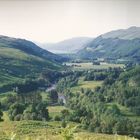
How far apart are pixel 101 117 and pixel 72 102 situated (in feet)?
103

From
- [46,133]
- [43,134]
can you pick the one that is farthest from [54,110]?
[43,134]

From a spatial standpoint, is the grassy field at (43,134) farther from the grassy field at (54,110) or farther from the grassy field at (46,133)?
the grassy field at (54,110)

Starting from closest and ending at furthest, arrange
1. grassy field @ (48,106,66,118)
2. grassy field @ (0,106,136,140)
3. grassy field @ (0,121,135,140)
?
grassy field @ (0,106,136,140) < grassy field @ (0,121,135,140) < grassy field @ (48,106,66,118)

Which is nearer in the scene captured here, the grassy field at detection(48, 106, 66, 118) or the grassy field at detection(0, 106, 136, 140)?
the grassy field at detection(0, 106, 136, 140)

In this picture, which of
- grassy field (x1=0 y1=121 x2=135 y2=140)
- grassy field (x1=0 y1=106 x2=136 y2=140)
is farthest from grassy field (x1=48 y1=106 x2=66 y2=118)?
grassy field (x1=0 y1=121 x2=135 y2=140)

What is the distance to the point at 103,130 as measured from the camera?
124m

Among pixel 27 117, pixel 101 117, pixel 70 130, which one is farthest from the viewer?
pixel 101 117

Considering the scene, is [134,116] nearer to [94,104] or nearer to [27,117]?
[94,104]

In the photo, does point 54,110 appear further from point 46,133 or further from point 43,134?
point 43,134

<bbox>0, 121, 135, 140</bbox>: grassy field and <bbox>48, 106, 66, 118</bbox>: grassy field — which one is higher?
<bbox>0, 121, 135, 140</bbox>: grassy field

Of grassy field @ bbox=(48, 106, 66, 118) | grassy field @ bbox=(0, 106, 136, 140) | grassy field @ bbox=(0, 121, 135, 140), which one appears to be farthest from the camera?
grassy field @ bbox=(48, 106, 66, 118)

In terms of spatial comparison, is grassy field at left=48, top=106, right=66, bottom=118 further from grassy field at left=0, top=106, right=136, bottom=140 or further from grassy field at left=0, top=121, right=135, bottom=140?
grassy field at left=0, top=121, right=135, bottom=140

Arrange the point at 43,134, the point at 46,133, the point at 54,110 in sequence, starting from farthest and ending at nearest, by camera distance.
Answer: the point at 54,110 → the point at 46,133 → the point at 43,134

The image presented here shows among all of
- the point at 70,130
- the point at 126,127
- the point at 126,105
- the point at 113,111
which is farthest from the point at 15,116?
the point at 70,130
